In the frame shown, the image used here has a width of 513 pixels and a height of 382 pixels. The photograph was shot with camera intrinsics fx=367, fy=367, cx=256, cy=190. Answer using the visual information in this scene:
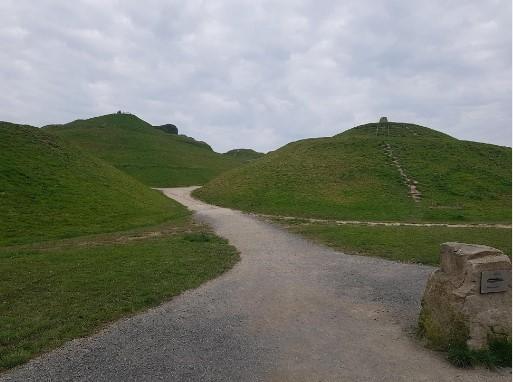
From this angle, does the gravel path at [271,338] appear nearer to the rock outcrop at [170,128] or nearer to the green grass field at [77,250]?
the green grass field at [77,250]

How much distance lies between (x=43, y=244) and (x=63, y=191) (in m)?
11.7

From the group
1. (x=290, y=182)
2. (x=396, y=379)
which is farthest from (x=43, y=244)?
(x=290, y=182)

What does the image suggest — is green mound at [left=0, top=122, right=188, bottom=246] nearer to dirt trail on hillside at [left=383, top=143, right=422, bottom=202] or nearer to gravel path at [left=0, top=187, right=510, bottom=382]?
gravel path at [left=0, top=187, right=510, bottom=382]

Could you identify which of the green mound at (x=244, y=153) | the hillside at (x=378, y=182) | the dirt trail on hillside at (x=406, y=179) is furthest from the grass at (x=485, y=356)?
the green mound at (x=244, y=153)

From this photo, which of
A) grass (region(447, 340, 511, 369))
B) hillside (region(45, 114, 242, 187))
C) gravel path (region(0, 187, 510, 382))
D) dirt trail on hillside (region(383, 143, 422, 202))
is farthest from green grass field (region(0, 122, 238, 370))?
hillside (region(45, 114, 242, 187))

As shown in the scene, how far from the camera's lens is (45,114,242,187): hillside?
214ft

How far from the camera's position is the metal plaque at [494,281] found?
25.8 ft

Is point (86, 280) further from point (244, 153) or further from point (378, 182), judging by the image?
point (244, 153)

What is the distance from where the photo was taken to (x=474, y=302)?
7793mm

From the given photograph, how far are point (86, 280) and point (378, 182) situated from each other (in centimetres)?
3446

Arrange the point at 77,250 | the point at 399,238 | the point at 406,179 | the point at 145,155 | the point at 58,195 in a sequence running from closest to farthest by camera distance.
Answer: the point at 77,250, the point at 399,238, the point at 58,195, the point at 406,179, the point at 145,155

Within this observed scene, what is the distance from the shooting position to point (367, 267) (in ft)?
49.6

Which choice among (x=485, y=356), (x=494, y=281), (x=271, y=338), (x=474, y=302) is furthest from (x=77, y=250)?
(x=494, y=281)

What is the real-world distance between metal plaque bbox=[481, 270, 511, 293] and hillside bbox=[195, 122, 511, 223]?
21659mm
